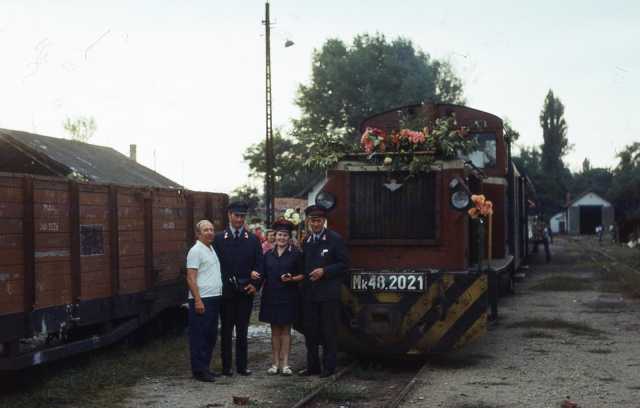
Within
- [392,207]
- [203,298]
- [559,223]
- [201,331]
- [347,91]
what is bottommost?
[201,331]

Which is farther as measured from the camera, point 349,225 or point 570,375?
point 349,225

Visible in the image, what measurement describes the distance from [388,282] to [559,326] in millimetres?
4937

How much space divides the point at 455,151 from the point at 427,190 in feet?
1.88

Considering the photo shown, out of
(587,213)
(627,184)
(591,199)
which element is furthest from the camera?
(587,213)

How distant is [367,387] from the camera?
8.59 meters

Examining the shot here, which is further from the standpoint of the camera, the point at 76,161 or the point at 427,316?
the point at 76,161

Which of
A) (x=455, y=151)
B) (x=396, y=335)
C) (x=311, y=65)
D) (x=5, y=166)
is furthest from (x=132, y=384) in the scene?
(x=311, y=65)

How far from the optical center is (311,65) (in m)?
63.6

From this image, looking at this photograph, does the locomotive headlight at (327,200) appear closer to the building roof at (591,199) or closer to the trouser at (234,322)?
the trouser at (234,322)

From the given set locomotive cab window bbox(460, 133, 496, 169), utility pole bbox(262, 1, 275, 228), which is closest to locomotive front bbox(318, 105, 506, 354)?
locomotive cab window bbox(460, 133, 496, 169)

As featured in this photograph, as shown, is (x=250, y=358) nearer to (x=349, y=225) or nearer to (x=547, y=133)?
(x=349, y=225)

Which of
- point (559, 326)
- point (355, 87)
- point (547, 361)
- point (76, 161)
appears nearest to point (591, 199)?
point (355, 87)

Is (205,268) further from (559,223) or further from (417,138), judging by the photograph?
(559,223)

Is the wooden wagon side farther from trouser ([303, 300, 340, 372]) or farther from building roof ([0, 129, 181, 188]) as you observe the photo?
building roof ([0, 129, 181, 188])
